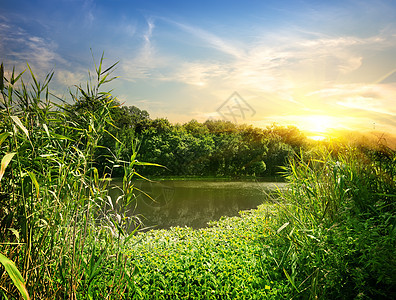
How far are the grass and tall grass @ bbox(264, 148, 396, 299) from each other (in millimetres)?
12

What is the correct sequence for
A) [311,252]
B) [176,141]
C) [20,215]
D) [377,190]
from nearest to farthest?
[20,215], [311,252], [377,190], [176,141]

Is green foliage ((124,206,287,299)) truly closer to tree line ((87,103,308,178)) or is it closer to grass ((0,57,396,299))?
grass ((0,57,396,299))

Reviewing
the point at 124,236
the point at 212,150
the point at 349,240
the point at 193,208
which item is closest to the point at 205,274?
the point at 124,236

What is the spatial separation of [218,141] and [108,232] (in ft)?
71.5

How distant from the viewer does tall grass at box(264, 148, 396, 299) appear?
2.18m

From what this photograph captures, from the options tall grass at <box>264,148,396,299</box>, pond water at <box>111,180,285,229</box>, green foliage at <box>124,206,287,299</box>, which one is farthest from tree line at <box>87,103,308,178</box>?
tall grass at <box>264,148,396,299</box>

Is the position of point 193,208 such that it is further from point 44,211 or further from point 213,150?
point 213,150

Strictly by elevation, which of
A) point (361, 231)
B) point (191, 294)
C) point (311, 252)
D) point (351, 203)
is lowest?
point (191, 294)

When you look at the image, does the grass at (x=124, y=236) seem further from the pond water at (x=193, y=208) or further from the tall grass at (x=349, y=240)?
the pond water at (x=193, y=208)

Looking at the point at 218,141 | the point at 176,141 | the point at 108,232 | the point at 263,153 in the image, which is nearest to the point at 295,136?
the point at 263,153

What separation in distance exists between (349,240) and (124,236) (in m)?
1.90

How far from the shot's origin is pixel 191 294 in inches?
96.0

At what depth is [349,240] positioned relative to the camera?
2445mm

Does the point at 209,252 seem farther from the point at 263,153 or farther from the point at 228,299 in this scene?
the point at 263,153
